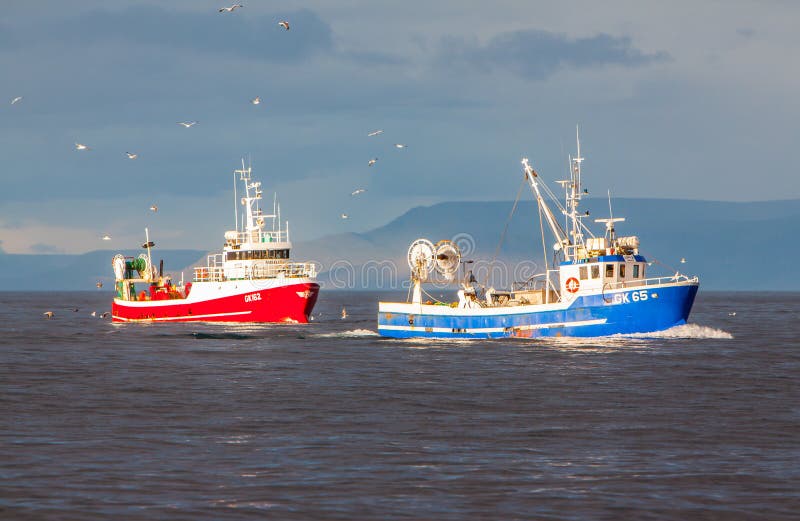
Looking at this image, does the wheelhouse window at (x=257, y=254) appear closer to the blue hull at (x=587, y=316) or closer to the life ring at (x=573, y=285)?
the blue hull at (x=587, y=316)

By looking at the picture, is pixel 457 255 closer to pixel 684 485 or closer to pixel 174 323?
pixel 174 323

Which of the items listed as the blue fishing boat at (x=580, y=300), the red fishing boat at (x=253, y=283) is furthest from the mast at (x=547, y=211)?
the red fishing boat at (x=253, y=283)

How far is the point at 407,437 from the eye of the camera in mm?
32438

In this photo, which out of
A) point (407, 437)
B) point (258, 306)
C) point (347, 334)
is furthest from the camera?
point (258, 306)

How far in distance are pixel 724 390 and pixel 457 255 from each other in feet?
110

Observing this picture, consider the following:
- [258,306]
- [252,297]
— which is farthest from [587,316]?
[252,297]

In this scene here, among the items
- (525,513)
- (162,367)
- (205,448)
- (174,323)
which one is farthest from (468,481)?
(174,323)

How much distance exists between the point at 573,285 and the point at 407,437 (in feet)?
124

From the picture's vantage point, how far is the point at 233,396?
144ft

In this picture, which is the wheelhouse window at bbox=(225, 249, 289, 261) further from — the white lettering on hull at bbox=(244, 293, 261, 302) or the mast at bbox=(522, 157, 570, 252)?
the mast at bbox=(522, 157, 570, 252)

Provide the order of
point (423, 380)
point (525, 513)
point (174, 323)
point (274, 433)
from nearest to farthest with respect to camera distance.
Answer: point (525, 513) < point (274, 433) < point (423, 380) < point (174, 323)

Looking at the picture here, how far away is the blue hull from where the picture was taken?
66.8 meters

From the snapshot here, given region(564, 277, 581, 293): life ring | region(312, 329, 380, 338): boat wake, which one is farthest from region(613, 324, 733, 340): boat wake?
region(312, 329, 380, 338): boat wake

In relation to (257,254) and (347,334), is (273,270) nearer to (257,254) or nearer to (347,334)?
(257,254)
